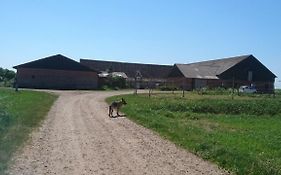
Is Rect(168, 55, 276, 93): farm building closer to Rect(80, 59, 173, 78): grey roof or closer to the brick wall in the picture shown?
Rect(80, 59, 173, 78): grey roof

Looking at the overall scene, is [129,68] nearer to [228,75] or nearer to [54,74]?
[228,75]

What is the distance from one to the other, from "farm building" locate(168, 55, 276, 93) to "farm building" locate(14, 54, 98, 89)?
59.3 feet

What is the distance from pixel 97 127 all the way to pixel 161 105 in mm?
14937

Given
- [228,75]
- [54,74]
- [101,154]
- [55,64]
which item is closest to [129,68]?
[228,75]

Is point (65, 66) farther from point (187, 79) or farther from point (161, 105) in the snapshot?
point (161, 105)

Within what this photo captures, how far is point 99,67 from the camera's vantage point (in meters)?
97.2

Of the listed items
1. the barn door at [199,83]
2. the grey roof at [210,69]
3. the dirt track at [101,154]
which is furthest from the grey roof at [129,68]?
the dirt track at [101,154]

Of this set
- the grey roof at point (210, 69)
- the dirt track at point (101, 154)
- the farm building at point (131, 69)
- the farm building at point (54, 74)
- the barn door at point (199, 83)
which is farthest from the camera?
the farm building at point (131, 69)

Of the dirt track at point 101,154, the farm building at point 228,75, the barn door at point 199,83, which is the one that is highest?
the farm building at point 228,75

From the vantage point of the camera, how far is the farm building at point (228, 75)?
8006cm

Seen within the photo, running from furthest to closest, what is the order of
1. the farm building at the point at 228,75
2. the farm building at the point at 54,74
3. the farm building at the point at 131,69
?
the farm building at the point at 131,69 → the farm building at the point at 228,75 → the farm building at the point at 54,74

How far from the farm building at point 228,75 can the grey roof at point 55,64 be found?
64.2 feet

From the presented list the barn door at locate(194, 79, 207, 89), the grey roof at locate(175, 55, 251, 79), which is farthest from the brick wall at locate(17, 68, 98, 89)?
the barn door at locate(194, 79, 207, 89)

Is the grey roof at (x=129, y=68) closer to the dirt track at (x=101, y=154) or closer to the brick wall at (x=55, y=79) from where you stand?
the brick wall at (x=55, y=79)
